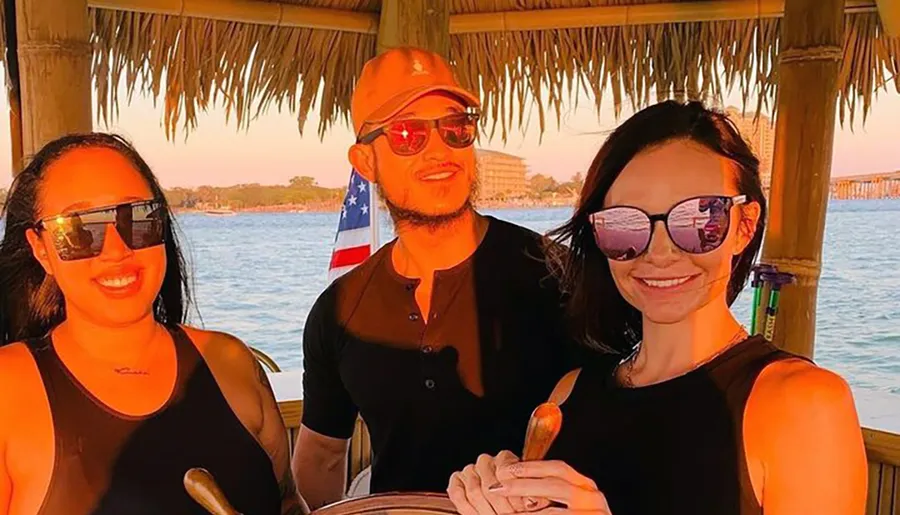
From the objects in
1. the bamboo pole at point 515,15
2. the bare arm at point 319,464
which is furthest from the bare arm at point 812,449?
the bamboo pole at point 515,15

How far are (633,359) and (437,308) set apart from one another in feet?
1.43

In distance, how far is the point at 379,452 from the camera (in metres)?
1.40

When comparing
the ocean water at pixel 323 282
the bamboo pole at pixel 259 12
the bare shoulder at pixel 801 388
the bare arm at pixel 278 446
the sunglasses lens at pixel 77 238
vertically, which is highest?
the bamboo pole at pixel 259 12

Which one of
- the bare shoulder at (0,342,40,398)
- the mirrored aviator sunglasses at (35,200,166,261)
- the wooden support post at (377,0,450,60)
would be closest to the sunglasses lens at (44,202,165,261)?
the mirrored aviator sunglasses at (35,200,166,261)

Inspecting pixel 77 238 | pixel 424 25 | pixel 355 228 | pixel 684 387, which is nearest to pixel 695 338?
pixel 684 387

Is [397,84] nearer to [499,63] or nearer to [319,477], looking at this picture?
[319,477]

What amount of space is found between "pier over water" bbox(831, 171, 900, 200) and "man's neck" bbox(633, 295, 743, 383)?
21.5 meters

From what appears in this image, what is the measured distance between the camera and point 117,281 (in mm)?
966

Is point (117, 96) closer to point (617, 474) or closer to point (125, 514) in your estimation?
point (125, 514)

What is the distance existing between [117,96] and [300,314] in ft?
42.0

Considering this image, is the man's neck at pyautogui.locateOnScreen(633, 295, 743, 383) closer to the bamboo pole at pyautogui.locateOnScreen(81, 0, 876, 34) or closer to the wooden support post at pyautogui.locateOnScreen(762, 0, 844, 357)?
the wooden support post at pyautogui.locateOnScreen(762, 0, 844, 357)

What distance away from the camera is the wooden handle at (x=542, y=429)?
700 mm

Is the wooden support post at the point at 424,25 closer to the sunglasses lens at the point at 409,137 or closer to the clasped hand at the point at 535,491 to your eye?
the sunglasses lens at the point at 409,137

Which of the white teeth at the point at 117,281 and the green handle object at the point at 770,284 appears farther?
the green handle object at the point at 770,284
